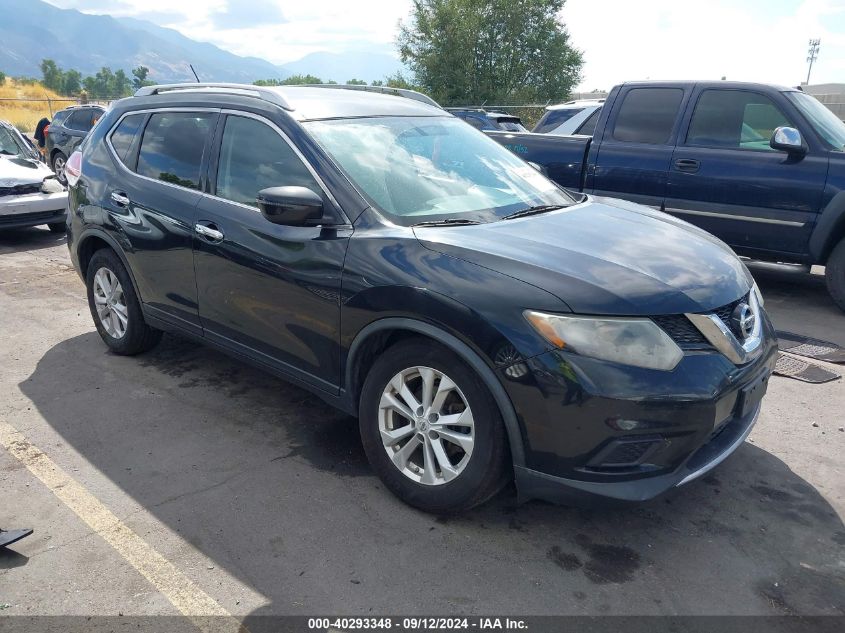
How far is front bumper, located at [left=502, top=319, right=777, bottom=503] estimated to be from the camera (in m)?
2.58

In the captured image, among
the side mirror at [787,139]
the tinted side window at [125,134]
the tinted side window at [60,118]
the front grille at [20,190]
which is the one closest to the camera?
the tinted side window at [125,134]

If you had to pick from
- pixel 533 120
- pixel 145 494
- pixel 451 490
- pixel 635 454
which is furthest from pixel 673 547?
pixel 533 120

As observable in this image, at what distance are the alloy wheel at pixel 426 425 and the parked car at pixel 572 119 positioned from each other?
6.27 meters

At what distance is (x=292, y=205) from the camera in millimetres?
3209

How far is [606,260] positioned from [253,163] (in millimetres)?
2000

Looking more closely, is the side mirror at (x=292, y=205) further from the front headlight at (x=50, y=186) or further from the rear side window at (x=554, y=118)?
the front headlight at (x=50, y=186)

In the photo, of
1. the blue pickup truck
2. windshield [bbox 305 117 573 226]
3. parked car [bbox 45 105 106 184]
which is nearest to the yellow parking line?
windshield [bbox 305 117 573 226]

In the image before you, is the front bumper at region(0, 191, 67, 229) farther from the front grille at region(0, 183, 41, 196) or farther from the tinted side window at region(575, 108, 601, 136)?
A: the tinted side window at region(575, 108, 601, 136)

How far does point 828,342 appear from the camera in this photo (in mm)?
→ 5523

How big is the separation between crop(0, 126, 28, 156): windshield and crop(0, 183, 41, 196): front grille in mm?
1095

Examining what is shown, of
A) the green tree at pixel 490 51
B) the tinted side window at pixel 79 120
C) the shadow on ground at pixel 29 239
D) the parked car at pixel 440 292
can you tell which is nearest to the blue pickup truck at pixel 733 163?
the parked car at pixel 440 292

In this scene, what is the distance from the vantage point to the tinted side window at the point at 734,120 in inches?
255

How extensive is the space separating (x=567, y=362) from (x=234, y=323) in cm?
207

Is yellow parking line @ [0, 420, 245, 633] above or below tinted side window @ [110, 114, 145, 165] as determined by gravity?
below
